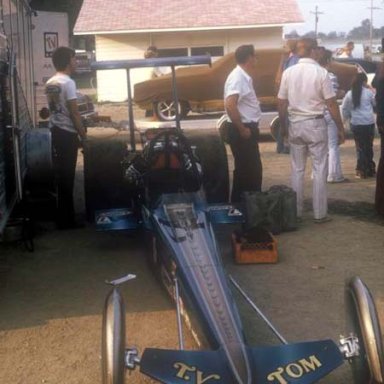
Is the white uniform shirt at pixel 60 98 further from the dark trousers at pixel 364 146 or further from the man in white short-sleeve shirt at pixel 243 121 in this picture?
the dark trousers at pixel 364 146

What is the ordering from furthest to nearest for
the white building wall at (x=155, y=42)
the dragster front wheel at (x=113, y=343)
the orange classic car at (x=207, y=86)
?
the white building wall at (x=155, y=42) → the orange classic car at (x=207, y=86) → the dragster front wheel at (x=113, y=343)

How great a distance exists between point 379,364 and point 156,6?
27.4 m

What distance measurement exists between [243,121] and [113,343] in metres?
5.16

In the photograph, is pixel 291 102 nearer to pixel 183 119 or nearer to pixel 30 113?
pixel 30 113

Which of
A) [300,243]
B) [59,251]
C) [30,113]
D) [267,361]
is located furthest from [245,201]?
[267,361]

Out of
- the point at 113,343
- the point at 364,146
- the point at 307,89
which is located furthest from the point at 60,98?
the point at 113,343

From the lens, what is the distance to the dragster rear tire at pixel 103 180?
8.42 m

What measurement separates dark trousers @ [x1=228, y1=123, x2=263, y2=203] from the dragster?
75.3 inches

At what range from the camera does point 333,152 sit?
10742mm

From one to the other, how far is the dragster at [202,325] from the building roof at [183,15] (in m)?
22.1

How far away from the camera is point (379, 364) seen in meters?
3.69

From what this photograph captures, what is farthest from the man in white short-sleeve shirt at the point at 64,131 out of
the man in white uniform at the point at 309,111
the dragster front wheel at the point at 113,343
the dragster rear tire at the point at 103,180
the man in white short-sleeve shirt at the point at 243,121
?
the dragster front wheel at the point at 113,343

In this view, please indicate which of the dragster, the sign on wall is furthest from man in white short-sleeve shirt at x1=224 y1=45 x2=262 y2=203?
the sign on wall

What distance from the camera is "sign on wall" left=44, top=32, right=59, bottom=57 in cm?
1290
